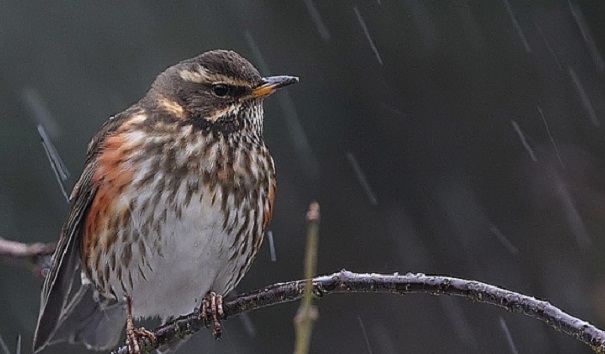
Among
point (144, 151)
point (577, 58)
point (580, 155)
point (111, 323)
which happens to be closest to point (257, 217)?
point (144, 151)

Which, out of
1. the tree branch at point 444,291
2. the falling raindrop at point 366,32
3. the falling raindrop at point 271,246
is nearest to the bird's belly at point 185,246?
the tree branch at point 444,291

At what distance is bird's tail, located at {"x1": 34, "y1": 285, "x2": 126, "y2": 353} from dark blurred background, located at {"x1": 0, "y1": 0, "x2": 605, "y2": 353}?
2.27 m

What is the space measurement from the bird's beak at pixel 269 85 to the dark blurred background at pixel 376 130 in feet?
8.88

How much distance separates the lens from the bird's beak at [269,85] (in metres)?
5.25

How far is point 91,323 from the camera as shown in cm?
575

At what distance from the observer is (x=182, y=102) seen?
561cm

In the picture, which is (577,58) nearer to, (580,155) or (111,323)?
(580,155)

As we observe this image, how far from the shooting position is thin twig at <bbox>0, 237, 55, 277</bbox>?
14.2ft

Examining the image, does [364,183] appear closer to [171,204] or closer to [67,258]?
→ [67,258]

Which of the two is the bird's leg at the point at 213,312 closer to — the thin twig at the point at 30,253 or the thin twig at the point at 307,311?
the thin twig at the point at 30,253

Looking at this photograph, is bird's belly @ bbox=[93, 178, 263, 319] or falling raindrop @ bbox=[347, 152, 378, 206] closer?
bird's belly @ bbox=[93, 178, 263, 319]

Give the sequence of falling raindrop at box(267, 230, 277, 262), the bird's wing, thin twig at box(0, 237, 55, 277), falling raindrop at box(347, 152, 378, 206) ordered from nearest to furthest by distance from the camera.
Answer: thin twig at box(0, 237, 55, 277) → the bird's wing → falling raindrop at box(267, 230, 277, 262) → falling raindrop at box(347, 152, 378, 206)

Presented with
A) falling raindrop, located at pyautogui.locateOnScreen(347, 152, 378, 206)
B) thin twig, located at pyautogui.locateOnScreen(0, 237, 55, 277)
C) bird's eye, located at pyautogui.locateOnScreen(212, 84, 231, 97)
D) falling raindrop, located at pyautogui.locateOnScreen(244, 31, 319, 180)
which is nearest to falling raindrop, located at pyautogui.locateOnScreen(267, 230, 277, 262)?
falling raindrop, located at pyautogui.locateOnScreen(244, 31, 319, 180)

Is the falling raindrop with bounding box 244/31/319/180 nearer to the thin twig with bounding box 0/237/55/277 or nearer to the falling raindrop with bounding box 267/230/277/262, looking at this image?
the falling raindrop with bounding box 267/230/277/262
